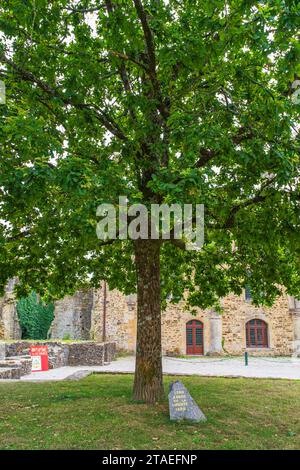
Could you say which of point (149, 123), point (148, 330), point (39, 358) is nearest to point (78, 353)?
point (39, 358)

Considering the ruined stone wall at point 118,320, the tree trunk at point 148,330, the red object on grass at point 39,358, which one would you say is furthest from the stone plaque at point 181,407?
the ruined stone wall at point 118,320

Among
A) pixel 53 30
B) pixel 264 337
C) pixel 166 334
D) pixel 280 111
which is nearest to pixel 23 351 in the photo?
pixel 166 334

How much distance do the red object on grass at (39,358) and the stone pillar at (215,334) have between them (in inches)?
468

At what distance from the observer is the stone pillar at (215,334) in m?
25.1

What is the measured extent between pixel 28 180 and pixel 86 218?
0.90 m

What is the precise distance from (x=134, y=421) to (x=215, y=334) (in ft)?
62.6

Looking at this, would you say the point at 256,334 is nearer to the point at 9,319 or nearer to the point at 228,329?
the point at 228,329

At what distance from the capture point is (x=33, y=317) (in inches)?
1148

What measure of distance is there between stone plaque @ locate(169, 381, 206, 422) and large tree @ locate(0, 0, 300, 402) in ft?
3.33

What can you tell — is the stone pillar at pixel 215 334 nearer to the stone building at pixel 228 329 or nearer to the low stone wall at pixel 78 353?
the stone building at pixel 228 329

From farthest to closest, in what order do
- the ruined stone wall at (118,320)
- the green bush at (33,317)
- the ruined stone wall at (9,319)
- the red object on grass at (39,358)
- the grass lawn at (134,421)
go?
the green bush at (33,317)
the ruined stone wall at (9,319)
the ruined stone wall at (118,320)
the red object on grass at (39,358)
the grass lawn at (134,421)

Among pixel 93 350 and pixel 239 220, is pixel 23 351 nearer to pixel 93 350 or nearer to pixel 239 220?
pixel 93 350

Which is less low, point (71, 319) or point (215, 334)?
point (71, 319)

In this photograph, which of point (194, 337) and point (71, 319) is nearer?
Result: point (194, 337)
